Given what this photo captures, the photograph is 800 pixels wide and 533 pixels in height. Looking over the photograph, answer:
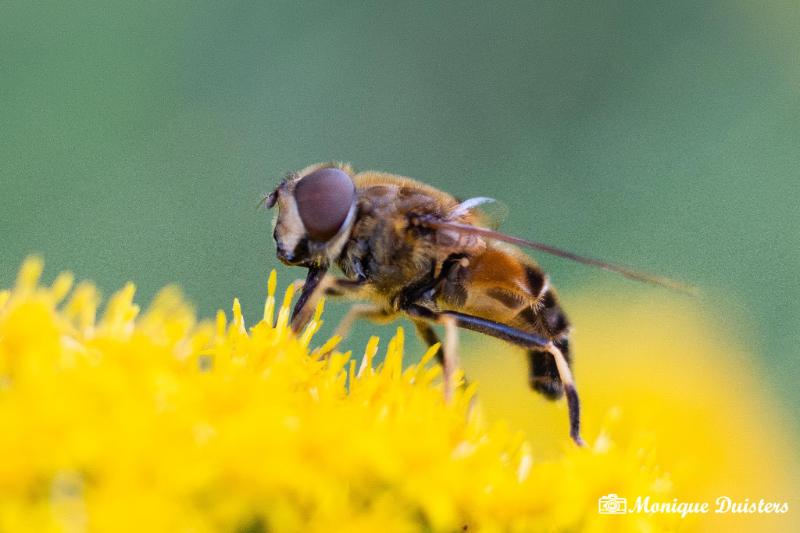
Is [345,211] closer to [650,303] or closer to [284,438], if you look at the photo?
[284,438]

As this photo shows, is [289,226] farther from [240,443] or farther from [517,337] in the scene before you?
[240,443]

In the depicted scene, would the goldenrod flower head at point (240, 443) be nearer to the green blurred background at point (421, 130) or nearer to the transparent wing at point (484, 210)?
the transparent wing at point (484, 210)

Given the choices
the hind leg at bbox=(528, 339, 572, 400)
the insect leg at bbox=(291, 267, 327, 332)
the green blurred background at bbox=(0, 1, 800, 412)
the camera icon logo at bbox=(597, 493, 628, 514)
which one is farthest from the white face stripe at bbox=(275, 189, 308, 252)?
the green blurred background at bbox=(0, 1, 800, 412)

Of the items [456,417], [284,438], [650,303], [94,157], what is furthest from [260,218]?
[284,438]

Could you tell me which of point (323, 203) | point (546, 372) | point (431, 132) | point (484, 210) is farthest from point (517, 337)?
point (431, 132)

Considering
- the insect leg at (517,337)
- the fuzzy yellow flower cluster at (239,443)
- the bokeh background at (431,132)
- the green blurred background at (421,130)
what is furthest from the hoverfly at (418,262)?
the green blurred background at (421,130)
